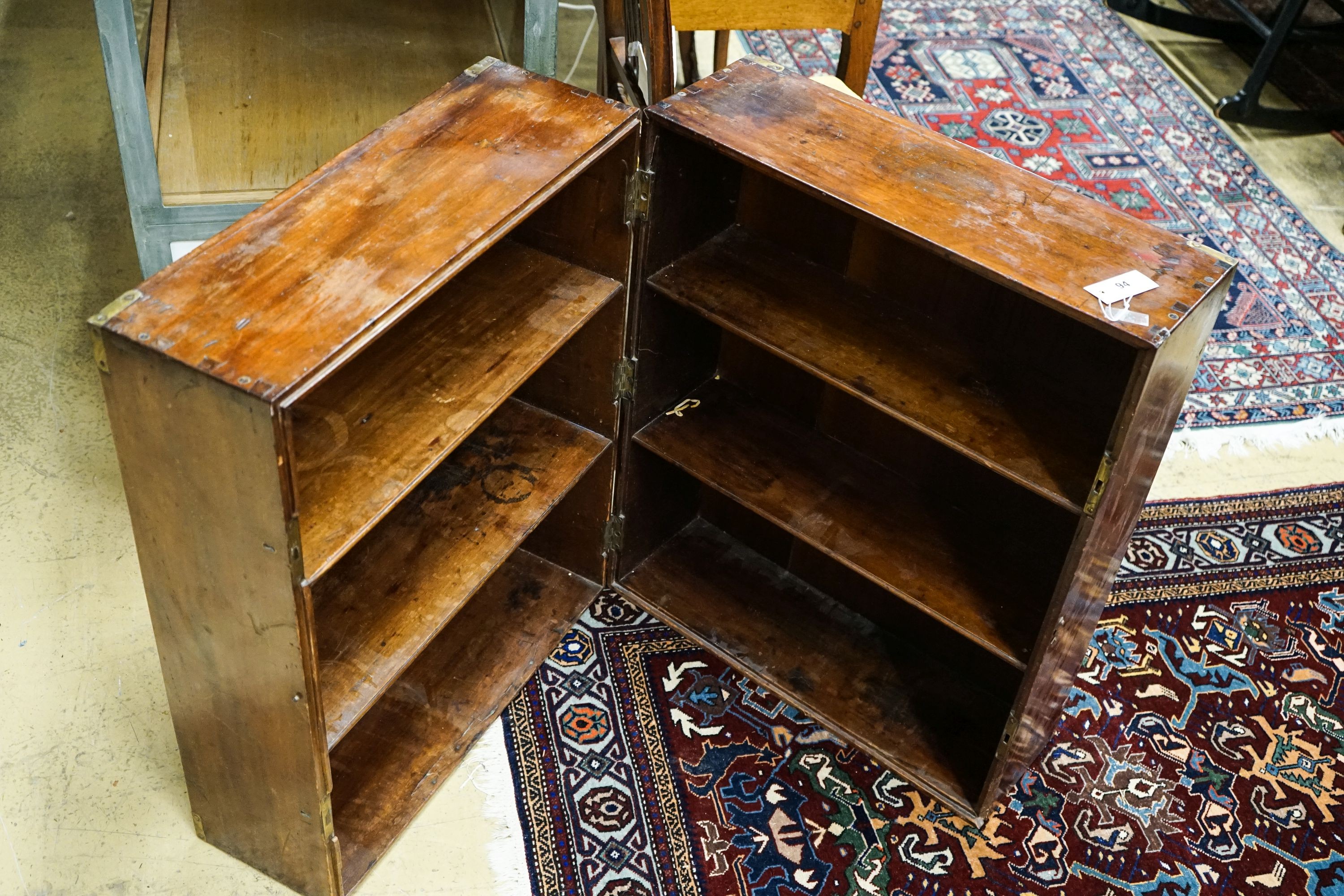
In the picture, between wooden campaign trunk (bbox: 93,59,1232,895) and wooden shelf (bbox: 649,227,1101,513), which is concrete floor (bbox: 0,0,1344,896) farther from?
wooden shelf (bbox: 649,227,1101,513)

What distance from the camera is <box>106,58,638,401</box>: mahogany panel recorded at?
172 centimetres

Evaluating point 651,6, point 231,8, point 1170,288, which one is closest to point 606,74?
point 651,6

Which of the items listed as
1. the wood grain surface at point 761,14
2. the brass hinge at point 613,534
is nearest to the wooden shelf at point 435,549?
the brass hinge at point 613,534

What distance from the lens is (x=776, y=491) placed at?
264cm

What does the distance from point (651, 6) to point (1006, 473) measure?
154cm

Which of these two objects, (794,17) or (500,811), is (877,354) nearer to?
(500,811)

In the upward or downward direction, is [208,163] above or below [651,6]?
below

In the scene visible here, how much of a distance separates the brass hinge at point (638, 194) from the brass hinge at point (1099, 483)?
910 millimetres

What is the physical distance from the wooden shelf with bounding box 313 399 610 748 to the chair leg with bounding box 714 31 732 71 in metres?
1.61

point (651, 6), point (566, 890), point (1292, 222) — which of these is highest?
point (651, 6)

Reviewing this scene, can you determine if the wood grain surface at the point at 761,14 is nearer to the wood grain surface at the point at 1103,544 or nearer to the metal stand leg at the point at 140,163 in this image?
the metal stand leg at the point at 140,163

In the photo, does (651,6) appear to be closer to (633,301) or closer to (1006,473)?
(633,301)

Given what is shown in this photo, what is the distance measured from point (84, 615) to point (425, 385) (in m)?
1.12

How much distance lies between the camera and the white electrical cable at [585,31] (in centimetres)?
461
